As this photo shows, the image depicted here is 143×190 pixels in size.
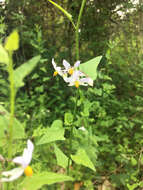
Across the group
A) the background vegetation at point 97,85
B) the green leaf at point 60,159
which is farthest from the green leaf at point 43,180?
the background vegetation at point 97,85

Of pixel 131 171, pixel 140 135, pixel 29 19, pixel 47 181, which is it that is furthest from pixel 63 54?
pixel 47 181

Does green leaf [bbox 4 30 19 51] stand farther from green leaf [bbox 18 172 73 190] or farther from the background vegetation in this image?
the background vegetation

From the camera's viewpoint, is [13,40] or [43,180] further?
[43,180]

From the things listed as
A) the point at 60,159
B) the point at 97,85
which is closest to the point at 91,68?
the point at 60,159

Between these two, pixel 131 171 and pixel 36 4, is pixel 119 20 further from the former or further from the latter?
pixel 131 171

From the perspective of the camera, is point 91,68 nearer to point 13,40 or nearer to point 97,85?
point 13,40

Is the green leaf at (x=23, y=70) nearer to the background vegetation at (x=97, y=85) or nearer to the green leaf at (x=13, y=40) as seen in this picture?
the green leaf at (x=13, y=40)

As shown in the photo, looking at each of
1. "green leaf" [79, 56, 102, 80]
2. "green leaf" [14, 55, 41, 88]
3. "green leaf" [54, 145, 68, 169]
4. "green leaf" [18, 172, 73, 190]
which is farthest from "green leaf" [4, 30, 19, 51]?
"green leaf" [54, 145, 68, 169]
